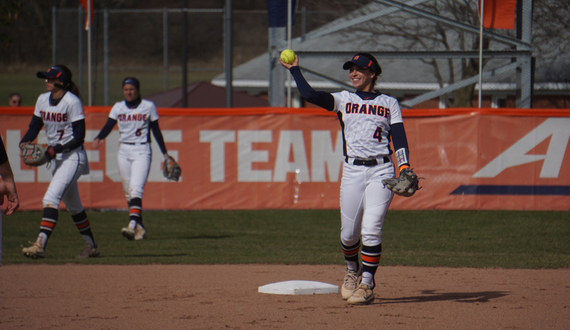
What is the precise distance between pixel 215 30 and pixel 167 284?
34.2 meters

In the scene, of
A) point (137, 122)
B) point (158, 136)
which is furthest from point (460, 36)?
point (137, 122)

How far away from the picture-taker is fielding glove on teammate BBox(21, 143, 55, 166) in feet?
22.9

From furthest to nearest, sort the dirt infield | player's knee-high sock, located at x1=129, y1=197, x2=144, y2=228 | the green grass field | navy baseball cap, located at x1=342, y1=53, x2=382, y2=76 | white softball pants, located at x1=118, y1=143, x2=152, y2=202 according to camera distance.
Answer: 1. white softball pants, located at x1=118, y1=143, x2=152, y2=202
2. player's knee-high sock, located at x1=129, y1=197, x2=144, y2=228
3. the green grass field
4. navy baseball cap, located at x1=342, y1=53, x2=382, y2=76
5. the dirt infield

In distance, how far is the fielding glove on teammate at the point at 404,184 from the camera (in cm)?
496

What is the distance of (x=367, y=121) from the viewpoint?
Result: 205 inches

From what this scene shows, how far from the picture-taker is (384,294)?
571 centimetres

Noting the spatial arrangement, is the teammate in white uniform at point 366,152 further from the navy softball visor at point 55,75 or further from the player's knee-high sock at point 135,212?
the player's knee-high sock at point 135,212

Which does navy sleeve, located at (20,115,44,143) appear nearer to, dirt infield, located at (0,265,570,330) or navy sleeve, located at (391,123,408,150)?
dirt infield, located at (0,265,570,330)

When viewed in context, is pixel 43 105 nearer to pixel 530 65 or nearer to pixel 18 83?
pixel 530 65

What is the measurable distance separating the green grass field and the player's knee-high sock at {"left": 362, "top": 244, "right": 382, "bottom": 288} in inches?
83.6

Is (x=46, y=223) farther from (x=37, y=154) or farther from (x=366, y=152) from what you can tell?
(x=366, y=152)

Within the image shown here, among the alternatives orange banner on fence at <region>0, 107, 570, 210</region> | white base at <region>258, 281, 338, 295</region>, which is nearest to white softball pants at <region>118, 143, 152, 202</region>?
orange banner on fence at <region>0, 107, 570, 210</region>

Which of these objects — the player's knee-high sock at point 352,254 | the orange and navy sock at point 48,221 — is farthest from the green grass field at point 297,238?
the player's knee-high sock at point 352,254

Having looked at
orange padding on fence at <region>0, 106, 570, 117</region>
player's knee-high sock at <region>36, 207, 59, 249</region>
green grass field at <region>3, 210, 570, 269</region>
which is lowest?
green grass field at <region>3, 210, 570, 269</region>
